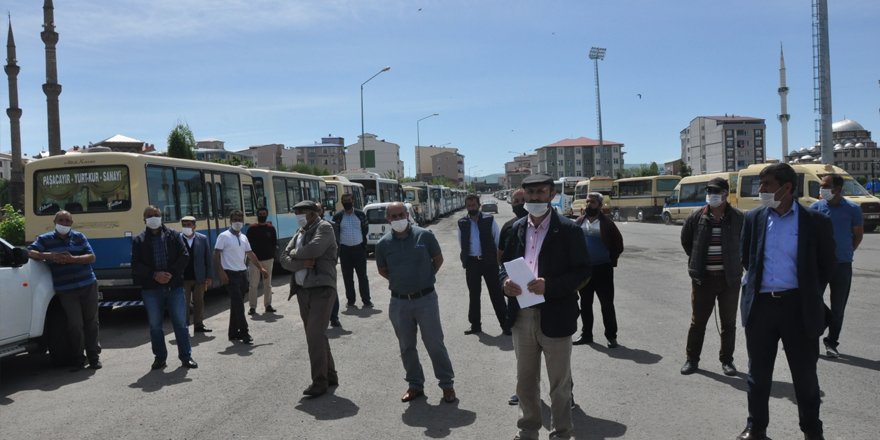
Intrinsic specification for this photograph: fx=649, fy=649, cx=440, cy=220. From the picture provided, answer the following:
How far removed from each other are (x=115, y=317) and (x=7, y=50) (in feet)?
152

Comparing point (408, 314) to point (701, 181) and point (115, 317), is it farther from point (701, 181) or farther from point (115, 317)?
point (701, 181)

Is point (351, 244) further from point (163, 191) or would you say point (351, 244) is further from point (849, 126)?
point (849, 126)

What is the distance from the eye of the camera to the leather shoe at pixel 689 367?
254 inches

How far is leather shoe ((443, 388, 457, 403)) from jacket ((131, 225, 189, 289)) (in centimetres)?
376

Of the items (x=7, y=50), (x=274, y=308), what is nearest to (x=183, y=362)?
(x=274, y=308)

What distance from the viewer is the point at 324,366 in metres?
6.26

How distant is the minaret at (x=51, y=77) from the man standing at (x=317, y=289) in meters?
36.7

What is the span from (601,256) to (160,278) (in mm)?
5086

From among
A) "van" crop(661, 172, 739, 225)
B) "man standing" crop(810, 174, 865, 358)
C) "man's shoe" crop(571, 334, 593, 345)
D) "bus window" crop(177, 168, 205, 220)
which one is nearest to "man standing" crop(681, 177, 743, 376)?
"man standing" crop(810, 174, 865, 358)

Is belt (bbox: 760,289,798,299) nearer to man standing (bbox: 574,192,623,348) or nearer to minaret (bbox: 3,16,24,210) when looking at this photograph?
man standing (bbox: 574,192,623,348)

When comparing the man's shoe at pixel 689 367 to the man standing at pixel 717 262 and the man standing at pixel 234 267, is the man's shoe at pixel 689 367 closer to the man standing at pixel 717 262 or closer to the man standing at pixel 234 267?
the man standing at pixel 717 262

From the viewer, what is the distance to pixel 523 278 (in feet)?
14.1

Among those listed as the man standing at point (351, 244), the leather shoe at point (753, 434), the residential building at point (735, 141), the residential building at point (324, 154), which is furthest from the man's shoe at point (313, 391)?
the residential building at point (324, 154)

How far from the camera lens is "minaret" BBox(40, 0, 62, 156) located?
37375 millimetres
